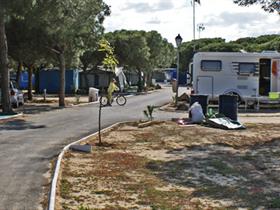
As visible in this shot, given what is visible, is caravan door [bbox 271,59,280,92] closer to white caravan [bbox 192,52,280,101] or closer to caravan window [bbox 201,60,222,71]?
white caravan [bbox 192,52,280,101]

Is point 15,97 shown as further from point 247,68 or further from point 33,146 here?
point 33,146

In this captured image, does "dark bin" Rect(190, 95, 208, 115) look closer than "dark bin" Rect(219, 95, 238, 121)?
No

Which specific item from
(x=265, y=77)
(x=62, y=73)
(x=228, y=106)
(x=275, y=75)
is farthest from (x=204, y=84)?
(x=228, y=106)

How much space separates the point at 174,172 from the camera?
38.4 feet

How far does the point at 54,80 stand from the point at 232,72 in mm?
27881

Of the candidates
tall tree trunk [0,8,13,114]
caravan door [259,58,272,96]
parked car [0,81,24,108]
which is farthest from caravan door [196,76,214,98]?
tall tree trunk [0,8,13,114]

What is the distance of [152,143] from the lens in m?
16.2

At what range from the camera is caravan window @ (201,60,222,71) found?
31969 millimetres

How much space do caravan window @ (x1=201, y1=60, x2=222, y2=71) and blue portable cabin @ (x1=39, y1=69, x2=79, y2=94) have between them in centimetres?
2473

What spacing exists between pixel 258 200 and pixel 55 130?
11.2m

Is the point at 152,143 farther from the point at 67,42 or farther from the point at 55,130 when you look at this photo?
the point at 67,42

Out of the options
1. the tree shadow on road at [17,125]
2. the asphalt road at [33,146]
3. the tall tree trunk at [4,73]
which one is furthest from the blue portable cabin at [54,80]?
the tree shadow on road at [17,125]

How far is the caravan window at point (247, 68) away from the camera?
31.9m

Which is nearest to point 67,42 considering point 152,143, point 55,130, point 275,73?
point 275,73
